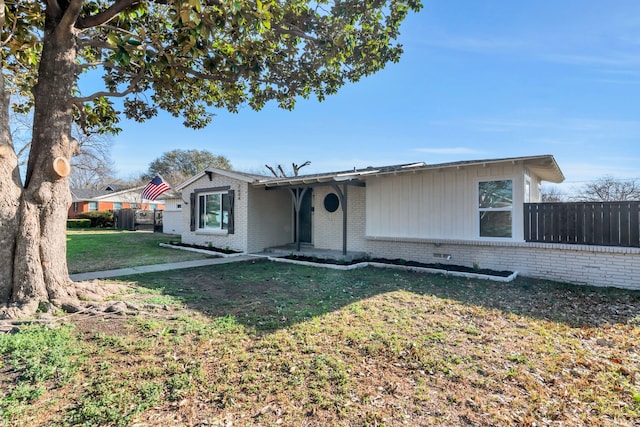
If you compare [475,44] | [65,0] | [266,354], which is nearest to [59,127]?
[65,0]

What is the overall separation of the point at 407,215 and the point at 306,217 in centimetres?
434

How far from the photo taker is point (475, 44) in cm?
1012

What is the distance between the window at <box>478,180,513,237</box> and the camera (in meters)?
7.75

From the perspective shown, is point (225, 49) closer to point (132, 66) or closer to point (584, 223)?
point (132, 66)

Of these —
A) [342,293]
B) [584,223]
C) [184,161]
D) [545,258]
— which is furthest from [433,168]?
[184,161]

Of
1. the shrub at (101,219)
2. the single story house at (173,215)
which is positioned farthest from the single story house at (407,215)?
the shrub at (101,219)

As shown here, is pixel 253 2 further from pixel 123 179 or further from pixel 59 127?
pixel 123 179

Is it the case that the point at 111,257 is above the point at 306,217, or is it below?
below

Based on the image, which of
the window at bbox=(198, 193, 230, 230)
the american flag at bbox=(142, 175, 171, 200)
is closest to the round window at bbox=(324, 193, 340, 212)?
the window at bbox=(198, 193, 230, 230)

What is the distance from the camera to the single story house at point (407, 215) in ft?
24.6

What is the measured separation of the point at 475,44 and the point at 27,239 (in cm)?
1222

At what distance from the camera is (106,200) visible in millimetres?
34125

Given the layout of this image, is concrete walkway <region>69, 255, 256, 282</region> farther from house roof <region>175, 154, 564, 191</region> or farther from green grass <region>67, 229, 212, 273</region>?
house roof <region>175, 154, 564, 191</region>

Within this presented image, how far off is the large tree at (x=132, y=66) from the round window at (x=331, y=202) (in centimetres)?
375
